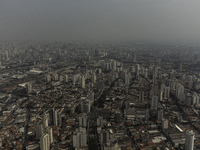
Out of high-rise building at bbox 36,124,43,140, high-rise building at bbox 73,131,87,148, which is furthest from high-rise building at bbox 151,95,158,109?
high-rise building at bbox 36,124,43,140

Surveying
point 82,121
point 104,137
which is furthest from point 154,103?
point 104,137

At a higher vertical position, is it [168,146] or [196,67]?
[196,67]

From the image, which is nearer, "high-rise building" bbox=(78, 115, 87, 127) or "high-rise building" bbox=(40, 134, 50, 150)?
"high-rise building" bbox=(40, 134, 50, 150)

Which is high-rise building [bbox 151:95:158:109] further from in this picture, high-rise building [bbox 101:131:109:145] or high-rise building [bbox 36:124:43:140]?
high-rise building [bbox 36:124:43:140]

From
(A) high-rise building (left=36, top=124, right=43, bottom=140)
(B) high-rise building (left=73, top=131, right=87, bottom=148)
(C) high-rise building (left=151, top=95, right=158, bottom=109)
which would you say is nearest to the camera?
(B) high-rise building (left=73, top=131, right=87, bottom=148)

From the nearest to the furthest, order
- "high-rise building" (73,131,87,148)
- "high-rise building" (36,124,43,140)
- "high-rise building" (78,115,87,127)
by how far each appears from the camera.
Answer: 1. "high-rise building" (73,131,87,148)
2. "high-rise building" (36,124,43,140)
3. "high-rise building" (78,115,87,127)

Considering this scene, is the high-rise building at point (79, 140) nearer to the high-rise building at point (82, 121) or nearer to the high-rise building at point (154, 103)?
the high-rise building at point (82, 121)

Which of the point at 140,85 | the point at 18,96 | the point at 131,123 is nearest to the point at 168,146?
the point at 131,123

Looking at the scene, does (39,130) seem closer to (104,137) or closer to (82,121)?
(82,121)

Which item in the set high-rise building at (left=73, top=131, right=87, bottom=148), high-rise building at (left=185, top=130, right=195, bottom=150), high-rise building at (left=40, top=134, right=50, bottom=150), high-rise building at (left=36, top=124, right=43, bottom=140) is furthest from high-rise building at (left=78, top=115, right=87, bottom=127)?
high-rise building at (left=185, top=130, right=195, bottom=150)

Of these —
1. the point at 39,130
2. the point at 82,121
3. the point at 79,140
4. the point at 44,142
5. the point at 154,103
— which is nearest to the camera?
the point at 44,142

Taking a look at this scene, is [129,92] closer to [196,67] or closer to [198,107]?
[198,107]
